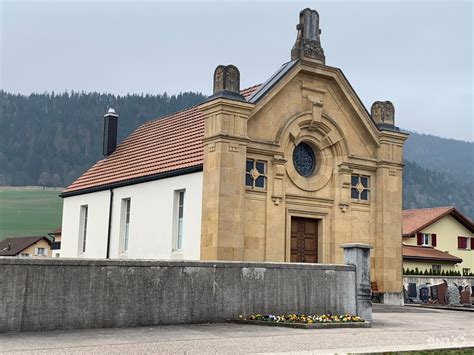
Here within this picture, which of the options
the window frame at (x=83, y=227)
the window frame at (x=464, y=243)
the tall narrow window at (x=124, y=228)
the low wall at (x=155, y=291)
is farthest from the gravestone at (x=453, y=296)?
the window frame at (x=464, y=243)

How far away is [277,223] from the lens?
23.5 meters

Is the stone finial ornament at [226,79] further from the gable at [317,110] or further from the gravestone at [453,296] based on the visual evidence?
the gravestone at [453,296]

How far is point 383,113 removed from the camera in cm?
2703

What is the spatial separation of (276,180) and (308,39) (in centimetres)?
559

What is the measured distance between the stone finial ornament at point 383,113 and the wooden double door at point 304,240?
510cm

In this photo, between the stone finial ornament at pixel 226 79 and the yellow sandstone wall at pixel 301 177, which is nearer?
the yellow sandstone wall at pixel 301 177

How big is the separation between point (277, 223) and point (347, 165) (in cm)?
407

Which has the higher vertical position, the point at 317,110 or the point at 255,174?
the point at 317,110

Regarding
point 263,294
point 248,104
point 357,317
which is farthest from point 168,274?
point 248,104

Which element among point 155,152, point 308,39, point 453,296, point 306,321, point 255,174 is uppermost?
point 308,39

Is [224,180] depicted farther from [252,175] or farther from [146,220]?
[146,220]

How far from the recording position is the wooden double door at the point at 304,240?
965 inches

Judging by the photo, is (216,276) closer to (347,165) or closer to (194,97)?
(347,165)

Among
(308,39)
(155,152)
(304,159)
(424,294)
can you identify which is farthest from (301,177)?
(424,294)
